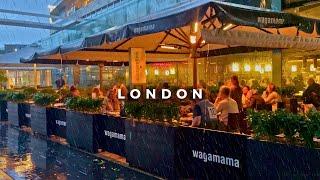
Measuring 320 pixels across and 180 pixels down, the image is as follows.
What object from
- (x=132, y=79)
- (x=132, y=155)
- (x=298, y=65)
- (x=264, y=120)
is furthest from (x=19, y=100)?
(x=264, y=120)

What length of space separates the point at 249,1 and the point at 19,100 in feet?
35.4

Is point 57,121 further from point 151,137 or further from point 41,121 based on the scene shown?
point 151,137

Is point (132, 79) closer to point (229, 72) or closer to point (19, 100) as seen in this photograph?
point (19, 100)

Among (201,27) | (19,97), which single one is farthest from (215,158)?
(19,97)

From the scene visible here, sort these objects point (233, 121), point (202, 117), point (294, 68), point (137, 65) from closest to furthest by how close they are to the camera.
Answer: point (233, 121) → point (202, 117) → point (137, 65) → point (294, 68)

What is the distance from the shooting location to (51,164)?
9469mm

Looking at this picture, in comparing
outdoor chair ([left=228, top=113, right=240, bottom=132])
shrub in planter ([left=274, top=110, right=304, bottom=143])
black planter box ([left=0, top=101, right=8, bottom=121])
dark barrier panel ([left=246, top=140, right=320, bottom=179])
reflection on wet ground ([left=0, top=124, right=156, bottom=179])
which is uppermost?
shrub in planter ([left=274, top=110, right=304, bottom=143])

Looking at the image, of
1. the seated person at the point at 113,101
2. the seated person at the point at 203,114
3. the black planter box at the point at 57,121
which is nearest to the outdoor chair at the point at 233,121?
the seated person at the point at 203,114

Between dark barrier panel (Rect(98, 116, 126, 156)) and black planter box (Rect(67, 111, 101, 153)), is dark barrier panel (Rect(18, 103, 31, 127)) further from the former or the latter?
dark barrier panel (Rect(98, 116, 126, 156))

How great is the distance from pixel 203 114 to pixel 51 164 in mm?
3850

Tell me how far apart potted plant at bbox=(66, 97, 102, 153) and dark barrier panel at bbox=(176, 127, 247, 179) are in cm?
351

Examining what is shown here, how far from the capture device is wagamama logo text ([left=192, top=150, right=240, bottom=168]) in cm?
638

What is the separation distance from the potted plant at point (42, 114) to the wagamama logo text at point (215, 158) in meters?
7.63

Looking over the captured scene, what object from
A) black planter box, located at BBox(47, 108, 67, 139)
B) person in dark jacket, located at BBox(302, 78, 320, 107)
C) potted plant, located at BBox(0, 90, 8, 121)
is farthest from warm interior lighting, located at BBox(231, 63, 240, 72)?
potted plant, located at BBox(0, 90, 8, 121)
